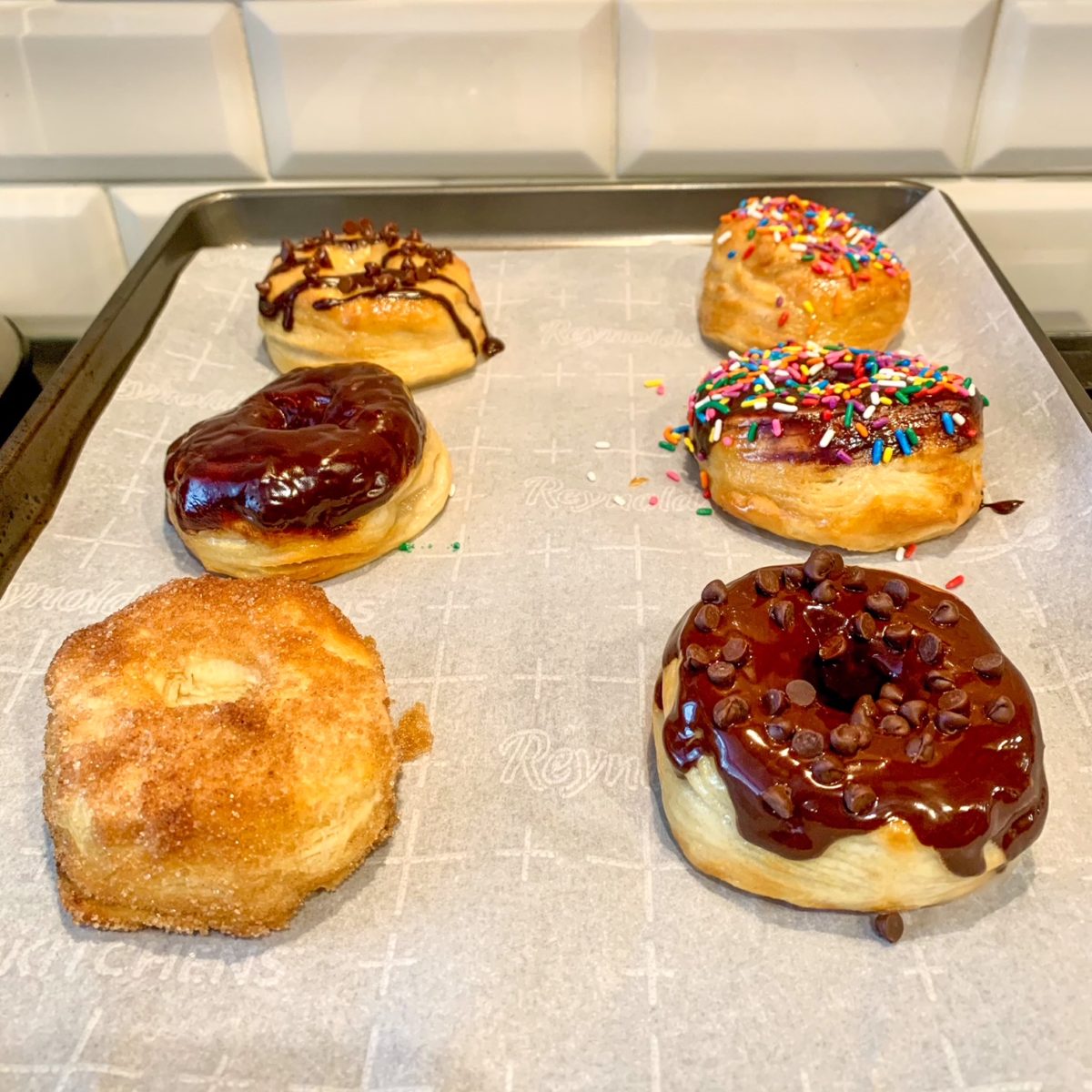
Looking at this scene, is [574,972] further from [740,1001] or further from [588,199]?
[588,199]

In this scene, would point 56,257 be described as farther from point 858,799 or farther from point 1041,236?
point 1041,236

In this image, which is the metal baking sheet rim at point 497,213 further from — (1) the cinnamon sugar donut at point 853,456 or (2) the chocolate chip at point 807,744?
(2) the chocolate chip at point 807,744

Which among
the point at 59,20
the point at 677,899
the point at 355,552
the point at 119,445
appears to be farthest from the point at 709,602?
the point at 59,20

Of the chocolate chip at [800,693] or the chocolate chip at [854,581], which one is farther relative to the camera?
the chocolate chip at [854,581]

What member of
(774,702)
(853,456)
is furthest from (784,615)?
(853,456)

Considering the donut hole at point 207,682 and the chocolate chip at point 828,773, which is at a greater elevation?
the chocolate chip at point 828,773

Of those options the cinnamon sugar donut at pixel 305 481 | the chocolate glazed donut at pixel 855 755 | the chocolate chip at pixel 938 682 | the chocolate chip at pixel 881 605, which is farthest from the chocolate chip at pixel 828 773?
the cinnamon sugar donut at pixel 305 481

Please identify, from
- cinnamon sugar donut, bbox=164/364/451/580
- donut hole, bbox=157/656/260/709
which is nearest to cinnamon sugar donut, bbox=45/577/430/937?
donut hole, bbox=157/656/260/709
